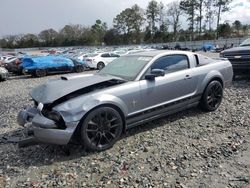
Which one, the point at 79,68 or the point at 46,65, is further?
the point at 79,68

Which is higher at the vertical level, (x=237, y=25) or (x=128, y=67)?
(x=237, y=25)

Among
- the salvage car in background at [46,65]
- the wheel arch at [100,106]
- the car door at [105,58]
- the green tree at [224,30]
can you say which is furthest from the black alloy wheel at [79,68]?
the green tree at [224,30]

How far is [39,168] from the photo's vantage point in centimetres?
447

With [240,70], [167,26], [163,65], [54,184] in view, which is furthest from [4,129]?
[167,26]

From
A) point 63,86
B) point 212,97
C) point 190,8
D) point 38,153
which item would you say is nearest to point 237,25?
point 190,8

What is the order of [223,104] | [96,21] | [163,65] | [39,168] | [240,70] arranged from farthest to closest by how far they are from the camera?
[96,21] → [240,70] → [223,104] → [163,65] → [39,168]

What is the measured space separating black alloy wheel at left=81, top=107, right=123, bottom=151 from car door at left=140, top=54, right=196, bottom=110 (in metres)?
0.72

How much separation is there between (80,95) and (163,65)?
6.41 ft

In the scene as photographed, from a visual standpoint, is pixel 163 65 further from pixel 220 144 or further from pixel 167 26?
pixel 167 26

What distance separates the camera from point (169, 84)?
5.82 metres

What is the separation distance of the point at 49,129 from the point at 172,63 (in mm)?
2914

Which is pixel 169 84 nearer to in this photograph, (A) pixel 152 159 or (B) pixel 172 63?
(B) pixel 172 63

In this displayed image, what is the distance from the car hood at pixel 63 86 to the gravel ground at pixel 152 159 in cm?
90

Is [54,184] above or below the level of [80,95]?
below
